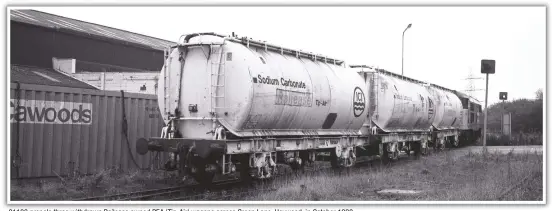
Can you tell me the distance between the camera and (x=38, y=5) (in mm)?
9734

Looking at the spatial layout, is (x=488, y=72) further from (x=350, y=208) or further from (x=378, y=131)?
(x=350, y=208)

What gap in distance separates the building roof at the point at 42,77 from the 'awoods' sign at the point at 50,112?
19.2 feet

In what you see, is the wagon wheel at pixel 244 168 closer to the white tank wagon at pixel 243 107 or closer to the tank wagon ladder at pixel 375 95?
the white tank wagon at pixel 243 107

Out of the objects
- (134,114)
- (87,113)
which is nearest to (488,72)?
(134,114)

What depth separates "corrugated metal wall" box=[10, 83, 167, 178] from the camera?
12.3m

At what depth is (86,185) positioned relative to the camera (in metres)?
12.3

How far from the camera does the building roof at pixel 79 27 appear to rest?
23.2m

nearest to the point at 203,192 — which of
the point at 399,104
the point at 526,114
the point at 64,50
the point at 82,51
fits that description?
the point at 399,104

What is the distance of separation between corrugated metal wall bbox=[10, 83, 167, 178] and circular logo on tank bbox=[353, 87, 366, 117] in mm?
5612

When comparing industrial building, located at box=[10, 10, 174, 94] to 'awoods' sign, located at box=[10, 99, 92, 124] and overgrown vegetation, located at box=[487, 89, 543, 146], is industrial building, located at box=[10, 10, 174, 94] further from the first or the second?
overgrown vegetation, located at box=[487, 89, 543, 146]

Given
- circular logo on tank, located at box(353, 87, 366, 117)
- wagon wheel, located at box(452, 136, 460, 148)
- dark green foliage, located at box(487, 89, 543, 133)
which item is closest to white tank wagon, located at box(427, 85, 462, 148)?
wagon wheel, located at box(452, 136, 460, 148)

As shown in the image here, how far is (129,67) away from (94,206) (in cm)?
2040

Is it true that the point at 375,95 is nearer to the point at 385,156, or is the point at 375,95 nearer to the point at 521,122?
the point at 385,156

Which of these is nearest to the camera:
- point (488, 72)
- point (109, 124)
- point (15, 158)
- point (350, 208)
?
point (350, 208)
